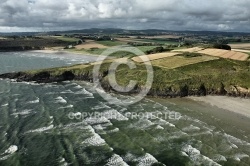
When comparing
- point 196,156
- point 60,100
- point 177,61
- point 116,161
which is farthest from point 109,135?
point 177,61

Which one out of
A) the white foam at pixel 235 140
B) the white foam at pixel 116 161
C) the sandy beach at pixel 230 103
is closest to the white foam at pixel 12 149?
the white foam at pixel 116 161

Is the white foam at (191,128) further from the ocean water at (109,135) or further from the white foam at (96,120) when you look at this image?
the white foam at (96,120)

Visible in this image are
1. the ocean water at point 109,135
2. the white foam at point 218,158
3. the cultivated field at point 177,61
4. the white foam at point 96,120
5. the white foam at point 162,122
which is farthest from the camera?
the cultivated field at point 177,61

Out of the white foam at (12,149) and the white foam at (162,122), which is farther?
the white foam at (162,122)

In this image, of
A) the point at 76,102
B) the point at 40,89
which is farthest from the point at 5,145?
the point at 40,89

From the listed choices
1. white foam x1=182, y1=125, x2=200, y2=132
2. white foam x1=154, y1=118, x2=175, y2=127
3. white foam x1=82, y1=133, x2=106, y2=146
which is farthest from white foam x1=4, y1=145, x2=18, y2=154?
white foam x1=182, y1=125, x2=200, y2=132

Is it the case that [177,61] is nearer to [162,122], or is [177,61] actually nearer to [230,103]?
[230,103]
